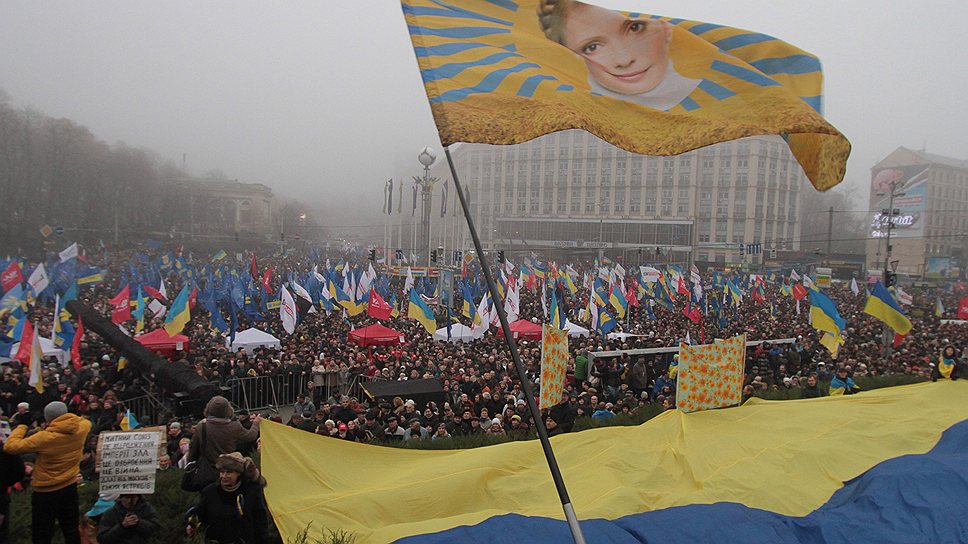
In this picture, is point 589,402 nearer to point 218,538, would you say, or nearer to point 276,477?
point 276,477

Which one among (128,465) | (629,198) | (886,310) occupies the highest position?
(629,198)

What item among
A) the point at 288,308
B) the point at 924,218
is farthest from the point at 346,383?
the point at 924,218

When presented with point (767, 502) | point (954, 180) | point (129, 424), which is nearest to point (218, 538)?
point (767, 502)

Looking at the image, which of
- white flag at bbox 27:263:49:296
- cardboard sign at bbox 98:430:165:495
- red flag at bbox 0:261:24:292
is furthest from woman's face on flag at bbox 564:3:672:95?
white flag at bbox 27:263:49:296

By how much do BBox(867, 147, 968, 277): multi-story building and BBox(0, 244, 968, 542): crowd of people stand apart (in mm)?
37796

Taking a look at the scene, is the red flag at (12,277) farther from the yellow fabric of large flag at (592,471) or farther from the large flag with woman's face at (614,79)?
the large flag with woman's face at (614,79)

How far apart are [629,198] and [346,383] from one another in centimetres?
6342

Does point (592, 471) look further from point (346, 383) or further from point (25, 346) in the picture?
point (25, 346)

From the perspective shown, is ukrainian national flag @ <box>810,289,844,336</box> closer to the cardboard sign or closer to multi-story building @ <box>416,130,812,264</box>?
A: the cardboard sign

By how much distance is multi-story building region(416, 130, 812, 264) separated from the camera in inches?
2699

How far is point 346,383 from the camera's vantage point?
13.0 m

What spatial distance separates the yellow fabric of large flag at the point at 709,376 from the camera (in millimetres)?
7949

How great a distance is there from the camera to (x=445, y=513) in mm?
4691

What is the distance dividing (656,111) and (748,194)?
70.8 meters
